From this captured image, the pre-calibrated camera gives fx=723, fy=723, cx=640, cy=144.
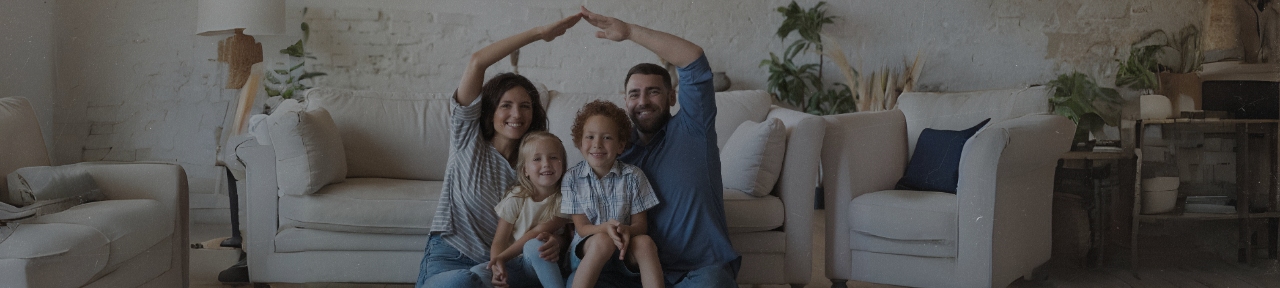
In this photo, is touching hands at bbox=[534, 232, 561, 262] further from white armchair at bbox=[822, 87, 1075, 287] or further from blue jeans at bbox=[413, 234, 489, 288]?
white armchair at bbox=[822, 87, 1075, 287]

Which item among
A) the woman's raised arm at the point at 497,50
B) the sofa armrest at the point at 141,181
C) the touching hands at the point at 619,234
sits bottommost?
the touching hands at the point at 619,234

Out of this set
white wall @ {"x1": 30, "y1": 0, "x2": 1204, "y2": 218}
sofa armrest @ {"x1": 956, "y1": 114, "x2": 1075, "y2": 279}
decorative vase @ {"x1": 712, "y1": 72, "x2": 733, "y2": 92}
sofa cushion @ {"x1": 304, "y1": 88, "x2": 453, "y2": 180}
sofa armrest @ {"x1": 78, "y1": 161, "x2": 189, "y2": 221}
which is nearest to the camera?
sofa armrest @ {"x1": 78, "y1": 161, "x2": 189, "y2": 221}

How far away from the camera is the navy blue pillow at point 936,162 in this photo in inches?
92.0

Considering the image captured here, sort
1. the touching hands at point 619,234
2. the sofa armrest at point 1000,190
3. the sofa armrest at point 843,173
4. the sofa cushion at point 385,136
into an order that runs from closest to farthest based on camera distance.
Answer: the touching hands at point 619,234 → the sofa armrest at point 1000,190 → the sofa armrest at point 843,173 → the sofa cushion at point 385,136

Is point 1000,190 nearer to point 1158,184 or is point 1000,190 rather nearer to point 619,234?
point 1158,184

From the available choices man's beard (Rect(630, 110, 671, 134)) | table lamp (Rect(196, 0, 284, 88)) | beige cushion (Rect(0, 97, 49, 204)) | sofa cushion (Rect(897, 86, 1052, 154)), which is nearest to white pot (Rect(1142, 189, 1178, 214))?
sofa cushion (Rect(897, 86, 1052, 154))

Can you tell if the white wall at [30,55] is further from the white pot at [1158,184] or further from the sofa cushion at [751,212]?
the white pot at [1158,184]

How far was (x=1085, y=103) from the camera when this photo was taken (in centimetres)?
354

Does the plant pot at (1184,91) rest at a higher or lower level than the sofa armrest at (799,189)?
higher

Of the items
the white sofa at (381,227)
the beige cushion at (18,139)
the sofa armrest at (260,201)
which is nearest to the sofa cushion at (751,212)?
the white sofa at (381,227)

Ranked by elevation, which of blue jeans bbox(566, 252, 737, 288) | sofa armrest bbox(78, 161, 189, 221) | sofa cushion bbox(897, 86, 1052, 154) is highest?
sofa cushion bbox(897, 86, 1052, 154)

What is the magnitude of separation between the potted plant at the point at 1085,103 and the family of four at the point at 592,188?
2.38 m

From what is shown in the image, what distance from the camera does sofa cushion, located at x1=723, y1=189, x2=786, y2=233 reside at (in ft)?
6.89

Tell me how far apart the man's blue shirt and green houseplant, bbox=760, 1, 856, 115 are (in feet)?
8.94
